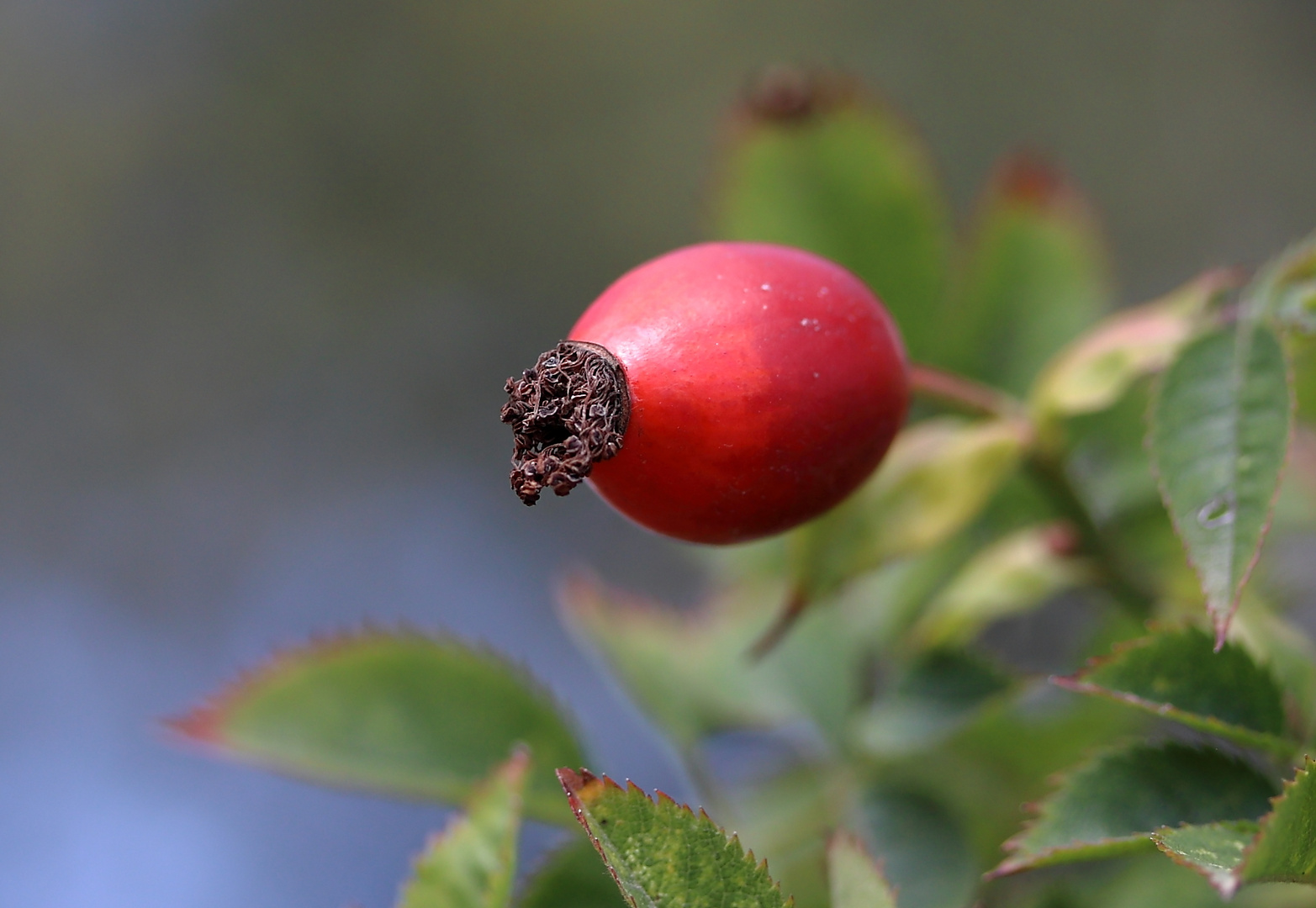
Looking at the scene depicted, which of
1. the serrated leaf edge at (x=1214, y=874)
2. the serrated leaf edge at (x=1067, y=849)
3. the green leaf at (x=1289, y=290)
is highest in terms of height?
the green leaf at (x=1289, y=290)

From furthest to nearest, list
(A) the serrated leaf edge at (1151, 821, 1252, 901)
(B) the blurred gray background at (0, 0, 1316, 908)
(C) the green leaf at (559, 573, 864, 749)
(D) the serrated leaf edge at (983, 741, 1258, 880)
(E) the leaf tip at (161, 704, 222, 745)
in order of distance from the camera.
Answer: (B) the blurred gray background at (0, 0, 1316, 908) < (C) the green leaf at (559, 573, 864, 749) < (E) the leaf tip at (161, 704, 222, 745) < (D) the serrated leaf edge at (983, 741, 1258, 880) < (A) the serrated leaf edge at (1151, 821, 1252, 901)

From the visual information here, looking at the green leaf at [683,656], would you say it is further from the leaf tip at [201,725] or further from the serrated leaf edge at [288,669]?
the leaf tip at [201,725]

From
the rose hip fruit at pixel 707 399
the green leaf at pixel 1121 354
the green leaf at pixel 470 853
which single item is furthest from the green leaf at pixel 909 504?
the green leaf at pixel 470 853

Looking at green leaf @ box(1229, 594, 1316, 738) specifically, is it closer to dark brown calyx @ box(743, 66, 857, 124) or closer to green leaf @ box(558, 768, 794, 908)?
green leaf @ box(558, 768, 794, 908)

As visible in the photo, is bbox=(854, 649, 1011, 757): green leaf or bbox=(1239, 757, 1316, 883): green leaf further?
bbox=(854, 649, 1011, 757): green leaf

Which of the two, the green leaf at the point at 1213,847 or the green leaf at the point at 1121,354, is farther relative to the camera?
the green leaf at the point at 1121,354

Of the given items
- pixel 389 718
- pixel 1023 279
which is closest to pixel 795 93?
pixel 1023 279

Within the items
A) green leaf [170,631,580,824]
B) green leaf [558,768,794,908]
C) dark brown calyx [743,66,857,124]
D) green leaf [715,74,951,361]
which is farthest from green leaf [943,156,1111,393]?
green leaf [558,768,794,908]
